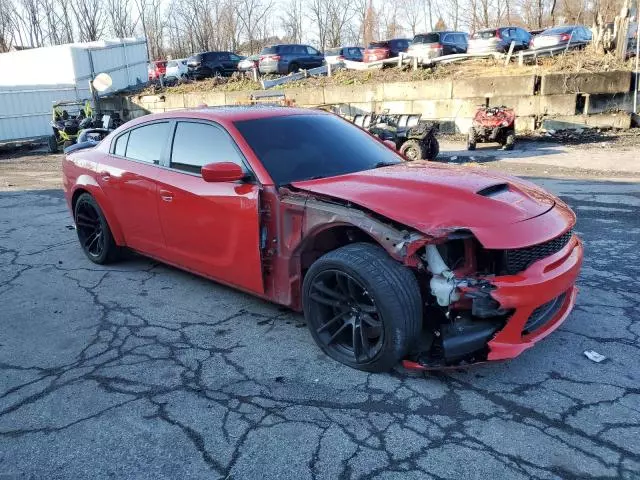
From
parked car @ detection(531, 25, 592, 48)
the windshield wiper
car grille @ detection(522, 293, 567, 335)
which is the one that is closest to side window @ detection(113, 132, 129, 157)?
the windshield wiper

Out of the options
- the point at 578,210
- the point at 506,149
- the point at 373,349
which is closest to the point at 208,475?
the point at 373,349

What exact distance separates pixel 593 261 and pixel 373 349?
2979mm

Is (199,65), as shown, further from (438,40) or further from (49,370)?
(49,370)

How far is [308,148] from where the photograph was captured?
3965mm

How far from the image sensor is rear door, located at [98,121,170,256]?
14.7 ft

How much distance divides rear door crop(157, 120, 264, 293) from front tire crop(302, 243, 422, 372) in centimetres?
59

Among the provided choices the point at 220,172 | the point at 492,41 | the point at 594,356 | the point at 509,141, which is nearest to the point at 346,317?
the point at 220,172

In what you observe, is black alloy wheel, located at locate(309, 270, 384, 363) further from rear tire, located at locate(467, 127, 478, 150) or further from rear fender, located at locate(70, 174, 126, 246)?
rear tire, located at locate(467, 127, 478, 150)

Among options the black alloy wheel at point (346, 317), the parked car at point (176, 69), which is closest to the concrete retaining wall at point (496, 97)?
the parked car at point (176, 69)

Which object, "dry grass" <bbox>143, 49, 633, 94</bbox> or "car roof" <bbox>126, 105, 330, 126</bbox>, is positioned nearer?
"car roof" <bbox>126, 105, 330, 126</bbox>

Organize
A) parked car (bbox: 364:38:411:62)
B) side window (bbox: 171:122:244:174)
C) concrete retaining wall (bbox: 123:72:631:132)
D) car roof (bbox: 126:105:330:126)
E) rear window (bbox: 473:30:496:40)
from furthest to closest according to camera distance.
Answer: parked car (bbox: 364:38:411:62), rear window (bbox: 473:30:496:40), concrete retaining wall (bbox: 123:72:631:132), car roof (bbox: 126:105:330:126), side window (bbox: 171:122:244:174)

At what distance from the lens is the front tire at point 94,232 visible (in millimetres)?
5188

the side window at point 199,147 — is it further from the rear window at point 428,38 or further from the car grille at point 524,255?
the rear window at point 428,38

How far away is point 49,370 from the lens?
11.0ft
